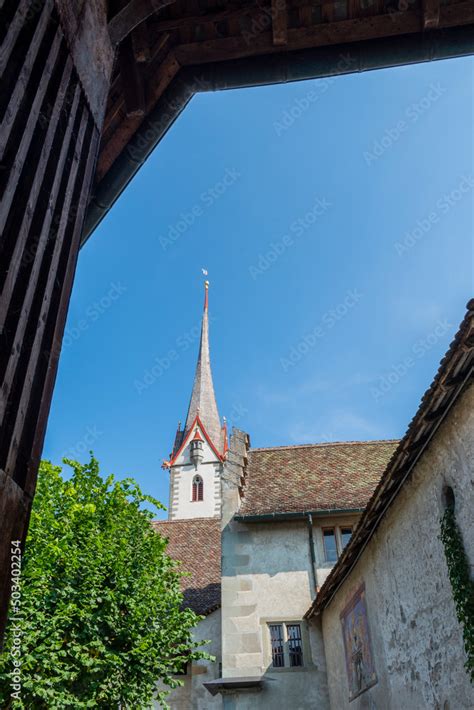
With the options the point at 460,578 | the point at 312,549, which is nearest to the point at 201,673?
the point at 312,549

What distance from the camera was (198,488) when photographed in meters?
49.2

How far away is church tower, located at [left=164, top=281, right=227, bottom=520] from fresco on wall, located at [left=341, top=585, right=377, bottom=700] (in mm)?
33858

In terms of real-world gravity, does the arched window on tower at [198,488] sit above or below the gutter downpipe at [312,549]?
above

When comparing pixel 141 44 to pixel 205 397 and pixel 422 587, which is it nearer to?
pixel 422 587

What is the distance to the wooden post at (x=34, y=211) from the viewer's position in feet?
9.21

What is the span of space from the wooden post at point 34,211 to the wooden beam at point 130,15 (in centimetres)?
40

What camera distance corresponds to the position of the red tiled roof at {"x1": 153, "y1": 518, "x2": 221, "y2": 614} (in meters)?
19.2

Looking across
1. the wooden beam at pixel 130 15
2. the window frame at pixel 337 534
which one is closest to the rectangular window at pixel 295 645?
the window frame at pixel 337 534

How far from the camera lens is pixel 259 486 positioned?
56.6 ft

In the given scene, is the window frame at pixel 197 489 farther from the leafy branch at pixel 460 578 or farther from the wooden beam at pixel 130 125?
the wooden beam at pixel 130 125

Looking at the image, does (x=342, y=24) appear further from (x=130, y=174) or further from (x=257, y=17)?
(x=130, y=174)

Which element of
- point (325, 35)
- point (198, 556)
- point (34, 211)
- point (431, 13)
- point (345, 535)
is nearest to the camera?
point (34, 211)

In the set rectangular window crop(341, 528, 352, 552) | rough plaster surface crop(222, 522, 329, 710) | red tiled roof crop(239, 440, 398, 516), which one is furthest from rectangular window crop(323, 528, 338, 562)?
red tiled roof crop(239, 440, 398, 516)

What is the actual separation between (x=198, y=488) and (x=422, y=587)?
1707 inches
